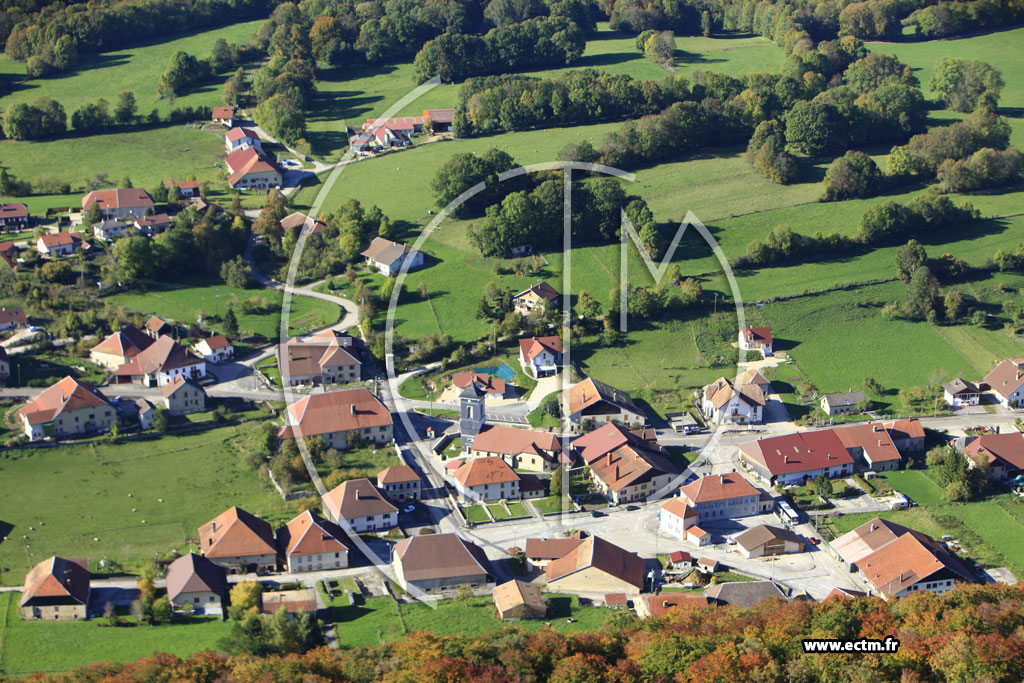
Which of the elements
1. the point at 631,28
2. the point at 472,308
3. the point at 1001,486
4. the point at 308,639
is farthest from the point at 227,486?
the point at 631,28

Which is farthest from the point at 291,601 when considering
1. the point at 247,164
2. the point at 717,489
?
the point at 247,164

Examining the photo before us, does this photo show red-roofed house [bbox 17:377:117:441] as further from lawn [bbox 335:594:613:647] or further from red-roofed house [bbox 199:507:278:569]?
lawn [bbox 335:594:613:647]

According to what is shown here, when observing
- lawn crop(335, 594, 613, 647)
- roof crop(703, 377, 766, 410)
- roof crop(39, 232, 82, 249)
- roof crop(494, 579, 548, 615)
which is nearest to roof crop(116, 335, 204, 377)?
roof crop(39, 232, 82, 249)

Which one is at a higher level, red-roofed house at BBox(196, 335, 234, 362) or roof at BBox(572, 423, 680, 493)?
red-roofed house at BBox(196, 335, 234, 362)

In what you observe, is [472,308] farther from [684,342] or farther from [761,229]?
[761,229]

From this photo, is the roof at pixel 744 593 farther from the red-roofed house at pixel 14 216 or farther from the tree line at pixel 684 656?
the red-roofed house at pixel 14 216

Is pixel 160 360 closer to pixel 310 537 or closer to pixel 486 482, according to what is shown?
pixel 310 537
